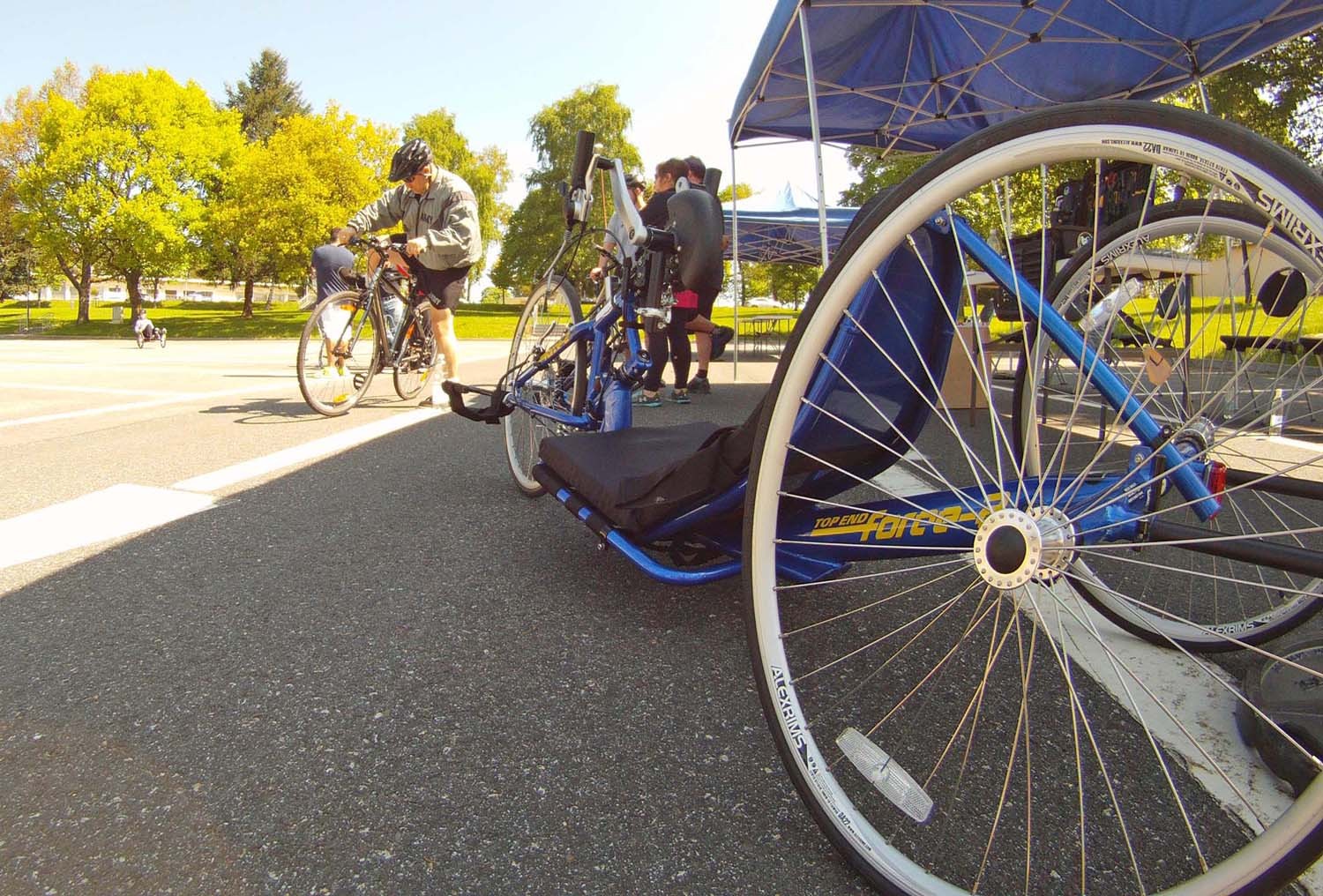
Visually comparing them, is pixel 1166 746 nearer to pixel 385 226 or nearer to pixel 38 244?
pixel 385 226

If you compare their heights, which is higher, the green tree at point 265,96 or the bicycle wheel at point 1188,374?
the green tree at point 265,96

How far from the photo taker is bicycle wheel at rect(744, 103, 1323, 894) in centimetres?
102

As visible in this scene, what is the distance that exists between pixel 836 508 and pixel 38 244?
45.0 metres

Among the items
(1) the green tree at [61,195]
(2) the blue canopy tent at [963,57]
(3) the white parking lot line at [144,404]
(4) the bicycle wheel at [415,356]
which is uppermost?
(1) the green tree at [61,195]

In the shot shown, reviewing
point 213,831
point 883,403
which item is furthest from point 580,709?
point 883,403

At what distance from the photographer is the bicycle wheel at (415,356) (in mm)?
6074

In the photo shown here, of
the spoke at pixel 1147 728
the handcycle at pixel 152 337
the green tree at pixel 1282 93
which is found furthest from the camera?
the handcycle at pixel 152 337

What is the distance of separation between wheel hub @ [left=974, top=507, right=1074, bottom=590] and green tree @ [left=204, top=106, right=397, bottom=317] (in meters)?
37.1

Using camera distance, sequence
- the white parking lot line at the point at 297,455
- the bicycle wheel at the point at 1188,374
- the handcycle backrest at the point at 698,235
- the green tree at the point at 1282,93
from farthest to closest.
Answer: the green tree at the point at 1282,93 → the white parking lot line at the point at 297,455 → the handcycle backrest at the point at 698,235 → the bicycle wheel at the point at 1188,374

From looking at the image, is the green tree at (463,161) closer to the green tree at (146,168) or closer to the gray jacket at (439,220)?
the green tree at (146,168)

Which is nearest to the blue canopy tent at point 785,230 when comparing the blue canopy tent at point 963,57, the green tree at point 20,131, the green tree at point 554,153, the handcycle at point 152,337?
the blue canopy tent at point 963,57

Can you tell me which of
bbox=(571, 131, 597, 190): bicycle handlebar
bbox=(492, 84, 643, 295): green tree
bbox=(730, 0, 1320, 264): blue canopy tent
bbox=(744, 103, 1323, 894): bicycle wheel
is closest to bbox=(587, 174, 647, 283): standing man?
bbox=(571, 131, 597, 190): bicycle handlebar

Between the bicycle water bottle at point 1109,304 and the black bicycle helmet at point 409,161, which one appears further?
the black bicycle helmet at point 409,161

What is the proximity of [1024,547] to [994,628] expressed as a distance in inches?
13.1
